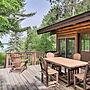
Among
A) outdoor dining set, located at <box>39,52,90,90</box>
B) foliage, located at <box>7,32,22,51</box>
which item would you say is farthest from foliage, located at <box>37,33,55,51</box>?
foliage, located at <box>7,32,22,51</box>

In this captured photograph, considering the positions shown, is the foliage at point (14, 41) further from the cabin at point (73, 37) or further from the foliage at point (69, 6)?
the cabin at point (73, 37)

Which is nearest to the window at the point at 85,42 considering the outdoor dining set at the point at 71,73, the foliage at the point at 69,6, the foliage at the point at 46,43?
the outdoor dining set at the point at 71,73

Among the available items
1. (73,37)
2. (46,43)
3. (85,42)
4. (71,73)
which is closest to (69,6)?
(46,43)

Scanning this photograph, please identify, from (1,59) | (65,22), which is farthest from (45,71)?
(1,59)

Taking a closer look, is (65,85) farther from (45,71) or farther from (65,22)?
(65,22)

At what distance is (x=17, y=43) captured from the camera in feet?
86.0

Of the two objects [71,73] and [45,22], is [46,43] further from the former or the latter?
[71,73]

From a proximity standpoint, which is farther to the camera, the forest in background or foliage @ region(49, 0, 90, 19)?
foliage @ region(49, 0, 90, 19)

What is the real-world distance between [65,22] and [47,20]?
1283 centimetres

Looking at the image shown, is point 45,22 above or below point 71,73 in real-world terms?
above

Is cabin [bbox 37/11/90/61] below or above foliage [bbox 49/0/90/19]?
below

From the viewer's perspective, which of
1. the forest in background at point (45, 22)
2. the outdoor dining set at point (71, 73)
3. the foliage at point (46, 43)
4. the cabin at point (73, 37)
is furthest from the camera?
the forest in background at point (45, 22)

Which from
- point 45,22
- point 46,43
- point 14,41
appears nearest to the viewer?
point 46,43

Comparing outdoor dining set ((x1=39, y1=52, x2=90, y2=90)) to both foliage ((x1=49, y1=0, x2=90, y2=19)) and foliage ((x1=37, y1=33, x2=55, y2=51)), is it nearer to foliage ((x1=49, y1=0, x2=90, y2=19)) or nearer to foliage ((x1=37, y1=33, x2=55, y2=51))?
foliage ((x1=37, y1=33, x2=55, y2=51))
